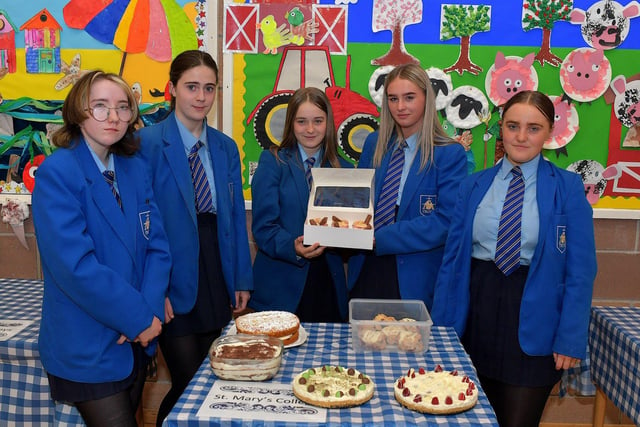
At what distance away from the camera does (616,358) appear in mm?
2314

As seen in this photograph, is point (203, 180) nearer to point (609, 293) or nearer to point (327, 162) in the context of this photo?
point (327, 162)

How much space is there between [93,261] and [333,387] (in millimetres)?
805

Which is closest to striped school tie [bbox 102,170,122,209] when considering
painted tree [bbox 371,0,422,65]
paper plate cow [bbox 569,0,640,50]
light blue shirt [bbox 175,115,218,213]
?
light blue shirt [bbox 175,115,218,213]

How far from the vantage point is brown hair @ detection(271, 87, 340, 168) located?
2.57 metres

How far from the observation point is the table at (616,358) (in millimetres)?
2176

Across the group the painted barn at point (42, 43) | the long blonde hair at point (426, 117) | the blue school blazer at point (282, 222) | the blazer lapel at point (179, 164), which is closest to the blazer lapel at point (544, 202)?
the long blonde hair at point (426, 117)

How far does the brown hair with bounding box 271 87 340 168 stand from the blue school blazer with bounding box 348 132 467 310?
25 cm

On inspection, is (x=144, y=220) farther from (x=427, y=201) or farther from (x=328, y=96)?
(x=328, y=96)

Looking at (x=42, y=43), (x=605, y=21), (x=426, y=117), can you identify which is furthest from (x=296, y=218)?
(x=605, y=21)

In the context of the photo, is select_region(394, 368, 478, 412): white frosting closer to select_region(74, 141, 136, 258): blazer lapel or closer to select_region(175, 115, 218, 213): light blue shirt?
select_region(74, 141, 136, 258): blazer lapel

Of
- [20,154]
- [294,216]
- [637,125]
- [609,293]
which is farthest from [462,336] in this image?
[20,154]

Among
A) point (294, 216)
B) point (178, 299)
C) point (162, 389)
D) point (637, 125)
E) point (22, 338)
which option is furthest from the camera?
point (162, 389)

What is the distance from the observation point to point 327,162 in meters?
2.66

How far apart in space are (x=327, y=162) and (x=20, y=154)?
1.80 meters
